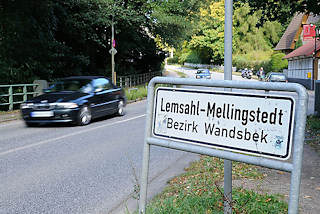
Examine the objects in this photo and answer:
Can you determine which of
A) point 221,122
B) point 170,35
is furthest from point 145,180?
point 170,35

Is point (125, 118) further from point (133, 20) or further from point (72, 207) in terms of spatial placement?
point (133, 20)

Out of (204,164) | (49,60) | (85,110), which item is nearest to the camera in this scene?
(204,164)

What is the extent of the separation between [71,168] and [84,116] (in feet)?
19.2

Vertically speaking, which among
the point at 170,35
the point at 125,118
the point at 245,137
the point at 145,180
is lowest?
the point at 125,118

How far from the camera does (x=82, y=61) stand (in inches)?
1043

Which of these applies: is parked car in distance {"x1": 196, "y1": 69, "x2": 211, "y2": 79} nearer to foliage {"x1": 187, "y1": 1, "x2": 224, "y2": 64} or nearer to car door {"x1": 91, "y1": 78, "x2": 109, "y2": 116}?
foliage {"x1": 187, "y1": 1, "x2": 224, "y2": 64}

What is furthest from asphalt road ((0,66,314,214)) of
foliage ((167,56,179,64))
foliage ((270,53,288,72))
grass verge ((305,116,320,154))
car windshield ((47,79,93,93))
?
foliage ((167,56,179,64))

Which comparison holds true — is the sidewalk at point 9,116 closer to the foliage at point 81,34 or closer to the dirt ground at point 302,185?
the foliage at point 81,34

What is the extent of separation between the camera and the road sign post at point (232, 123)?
229 cm

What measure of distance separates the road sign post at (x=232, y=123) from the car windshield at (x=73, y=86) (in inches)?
406

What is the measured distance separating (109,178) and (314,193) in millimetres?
3034

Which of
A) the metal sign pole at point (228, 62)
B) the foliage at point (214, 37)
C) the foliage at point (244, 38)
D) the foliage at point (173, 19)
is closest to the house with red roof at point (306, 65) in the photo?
the foliage at point (173, 19)

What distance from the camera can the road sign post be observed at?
229 cm

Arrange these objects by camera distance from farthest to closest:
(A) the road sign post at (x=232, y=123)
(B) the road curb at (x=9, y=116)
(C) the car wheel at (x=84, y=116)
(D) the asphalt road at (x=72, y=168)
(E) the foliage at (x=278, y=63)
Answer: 1. (E) the foliage at (x=278, y=63)
2. (B) the road curb at (x=9, y=116)
3. (C) the car wheel at (x=84, y=116)
4. (D) the asphalt road at (x=72, y=168)
5. (A) the road sign post at (x=232, y=123)
